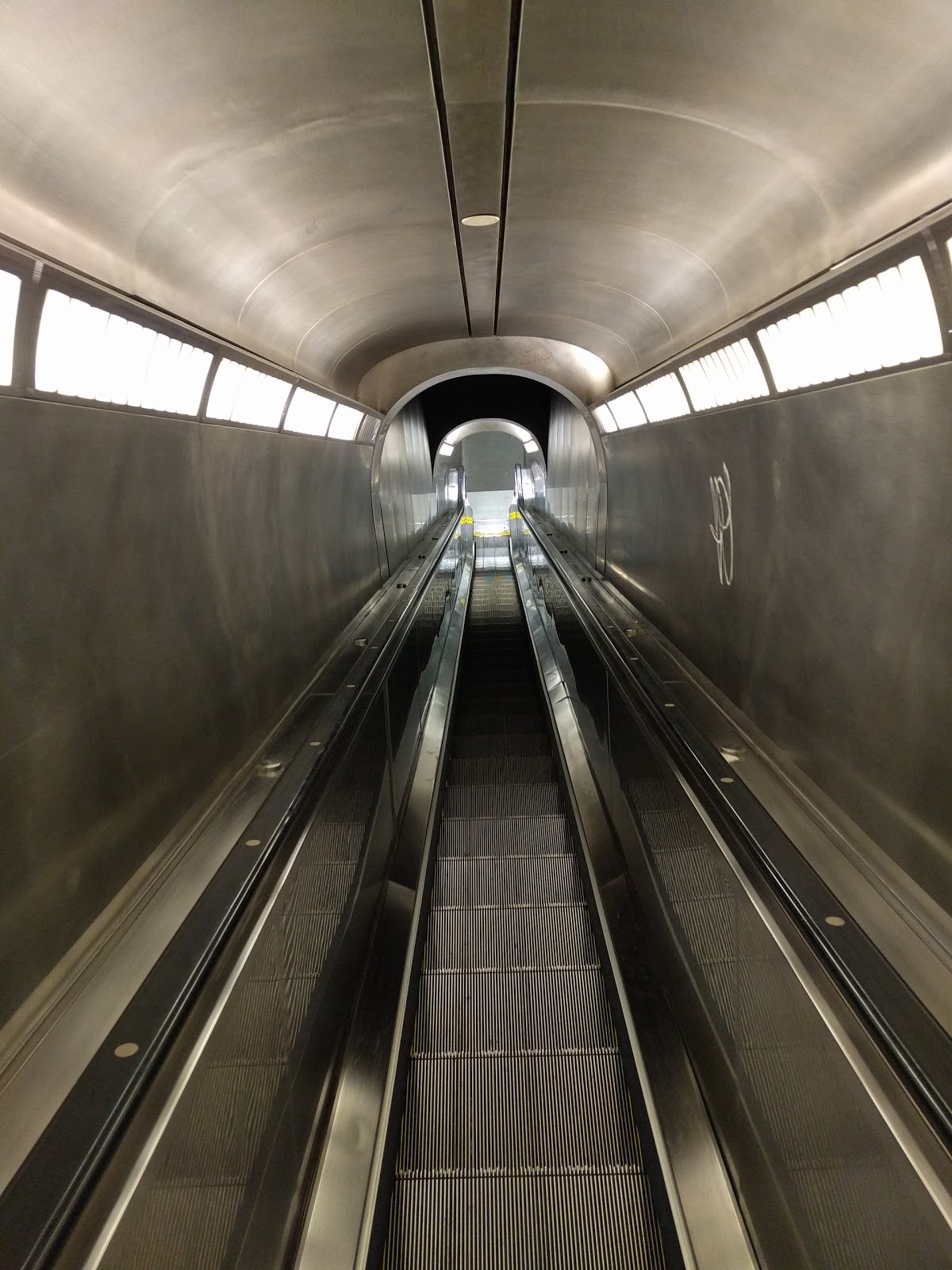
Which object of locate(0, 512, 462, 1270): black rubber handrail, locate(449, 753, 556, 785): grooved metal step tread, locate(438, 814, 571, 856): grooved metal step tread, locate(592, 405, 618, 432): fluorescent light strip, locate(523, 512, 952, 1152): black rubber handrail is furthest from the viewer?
locate(592, 405, 618, 432): fluorescent light strip

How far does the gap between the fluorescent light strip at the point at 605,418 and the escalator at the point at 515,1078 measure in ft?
15.2

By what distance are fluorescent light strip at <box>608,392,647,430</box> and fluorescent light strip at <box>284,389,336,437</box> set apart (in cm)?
268

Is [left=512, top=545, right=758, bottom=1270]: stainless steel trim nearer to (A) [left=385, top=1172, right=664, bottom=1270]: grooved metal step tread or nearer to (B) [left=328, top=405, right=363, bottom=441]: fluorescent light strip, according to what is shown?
(A) [left=385, top=1172, right=664, bottom=1270]: grooved metal step tread

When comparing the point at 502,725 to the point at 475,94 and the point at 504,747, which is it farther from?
the point at 475,94

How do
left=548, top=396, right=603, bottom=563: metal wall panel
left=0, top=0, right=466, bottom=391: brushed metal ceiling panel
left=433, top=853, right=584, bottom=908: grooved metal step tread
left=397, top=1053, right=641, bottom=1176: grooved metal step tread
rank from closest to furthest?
left=0, top=0, right=466, bottom=391: brushed metal ceiling panel
left=397, top=1053, right=641, bottom=1176: grooved metal step tread
left=433, top=853, right=584, bottom=908: grooved metal step tread
left=548, top=396, right=603, bottom=563: metal wall panel

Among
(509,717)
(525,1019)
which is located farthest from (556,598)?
(525,1019)

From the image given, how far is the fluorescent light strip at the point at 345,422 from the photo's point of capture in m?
7.69

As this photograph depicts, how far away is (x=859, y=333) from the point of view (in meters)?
2.94

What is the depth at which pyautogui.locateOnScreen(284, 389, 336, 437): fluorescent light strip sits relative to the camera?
5922mm

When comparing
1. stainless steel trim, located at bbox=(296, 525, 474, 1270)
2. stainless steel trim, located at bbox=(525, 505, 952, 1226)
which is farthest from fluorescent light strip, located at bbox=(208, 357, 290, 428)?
stainless steel trim, located at bbox=(525, 505, 952, 1226)

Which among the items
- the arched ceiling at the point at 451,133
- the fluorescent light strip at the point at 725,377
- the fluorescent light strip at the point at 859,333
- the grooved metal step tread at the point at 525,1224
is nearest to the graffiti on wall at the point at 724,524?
the fluorescent light strip at the point at 725,377

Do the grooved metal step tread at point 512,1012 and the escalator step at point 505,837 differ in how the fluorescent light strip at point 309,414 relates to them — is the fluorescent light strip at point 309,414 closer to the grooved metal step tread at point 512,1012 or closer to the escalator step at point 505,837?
the escalator step at point 505,837

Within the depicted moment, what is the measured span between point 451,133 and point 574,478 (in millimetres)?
10888

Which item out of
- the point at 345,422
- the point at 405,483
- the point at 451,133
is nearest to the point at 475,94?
the point at 451,133
